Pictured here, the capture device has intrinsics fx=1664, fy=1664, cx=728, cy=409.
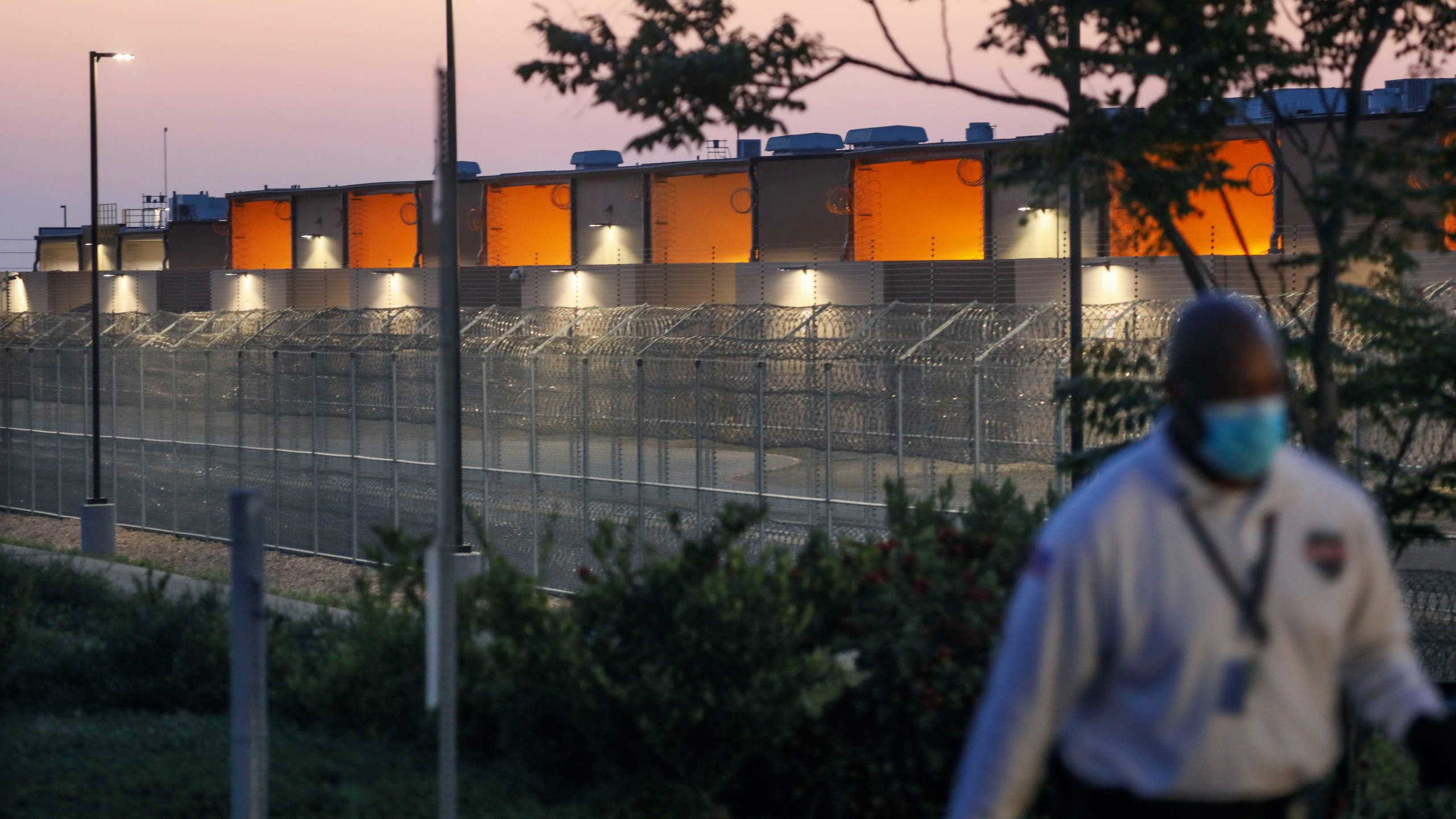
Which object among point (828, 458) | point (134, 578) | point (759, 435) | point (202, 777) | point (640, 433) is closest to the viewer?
point (202, 777)

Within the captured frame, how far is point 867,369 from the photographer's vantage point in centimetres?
1641

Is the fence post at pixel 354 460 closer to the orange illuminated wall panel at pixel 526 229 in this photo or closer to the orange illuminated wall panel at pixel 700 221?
the orange illuminated wall panel at pixel 700 221

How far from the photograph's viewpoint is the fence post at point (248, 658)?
4.42 metres

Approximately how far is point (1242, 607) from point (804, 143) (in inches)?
1710

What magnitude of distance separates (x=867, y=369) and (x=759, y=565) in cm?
1031

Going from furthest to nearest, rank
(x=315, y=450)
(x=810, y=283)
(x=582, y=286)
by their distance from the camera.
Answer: (x=582, y=286) < (x=810, y=283) < (x=315, y=450)

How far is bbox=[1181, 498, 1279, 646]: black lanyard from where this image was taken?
2.52 meters

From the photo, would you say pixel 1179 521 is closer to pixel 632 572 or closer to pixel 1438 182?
pixel 632 572

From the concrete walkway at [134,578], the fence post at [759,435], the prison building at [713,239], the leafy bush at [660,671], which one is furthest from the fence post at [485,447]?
the leafy bush at [660,671]

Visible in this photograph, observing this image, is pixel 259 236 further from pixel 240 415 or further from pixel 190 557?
pixel 190 557

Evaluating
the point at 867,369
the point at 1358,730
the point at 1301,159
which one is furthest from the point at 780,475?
the point at 1358,730

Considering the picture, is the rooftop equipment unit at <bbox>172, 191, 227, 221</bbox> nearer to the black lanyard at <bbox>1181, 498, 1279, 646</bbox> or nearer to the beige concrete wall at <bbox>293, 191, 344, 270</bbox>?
the beige concrete wall at <bbox>293, 191, 344, 270</bbox>

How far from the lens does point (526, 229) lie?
51188 mm

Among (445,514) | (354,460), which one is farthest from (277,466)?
(445,514)
